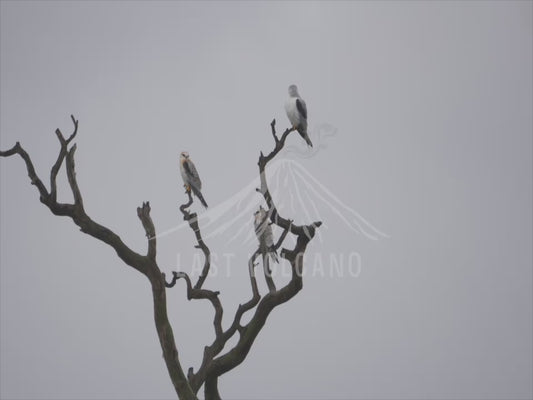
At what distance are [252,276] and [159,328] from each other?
4.11ft

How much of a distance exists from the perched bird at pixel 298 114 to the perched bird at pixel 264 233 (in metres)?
1.24

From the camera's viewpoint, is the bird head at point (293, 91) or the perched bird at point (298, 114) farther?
the bird head at point (293, 91)

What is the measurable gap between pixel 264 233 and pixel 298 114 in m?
1.82

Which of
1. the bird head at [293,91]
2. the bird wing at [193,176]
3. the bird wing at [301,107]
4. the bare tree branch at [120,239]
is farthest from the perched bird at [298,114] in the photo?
the bare tree branch at [120,239]

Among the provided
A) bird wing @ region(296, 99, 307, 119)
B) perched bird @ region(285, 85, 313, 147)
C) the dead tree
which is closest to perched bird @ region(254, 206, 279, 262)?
the dead tree

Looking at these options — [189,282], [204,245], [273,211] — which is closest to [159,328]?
[189,282]

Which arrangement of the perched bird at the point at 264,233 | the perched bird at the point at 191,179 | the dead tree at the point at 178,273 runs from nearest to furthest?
the dead tree at the point at 178,273 → the perched bird at the point at 264,233 → the perched bird at the point at 191,179

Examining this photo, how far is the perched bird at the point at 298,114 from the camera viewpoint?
789cm

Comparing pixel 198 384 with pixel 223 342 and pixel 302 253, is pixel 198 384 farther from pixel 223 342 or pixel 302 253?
pixel 302 253

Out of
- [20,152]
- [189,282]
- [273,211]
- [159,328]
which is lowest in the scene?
Answer: [159,328]

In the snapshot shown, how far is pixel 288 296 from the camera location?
5684mm

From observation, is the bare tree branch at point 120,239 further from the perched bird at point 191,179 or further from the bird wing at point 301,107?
the bird wing at point 301,107

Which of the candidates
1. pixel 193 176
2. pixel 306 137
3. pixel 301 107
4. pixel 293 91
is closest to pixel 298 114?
pixel 301 107

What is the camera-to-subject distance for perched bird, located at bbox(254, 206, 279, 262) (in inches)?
279
